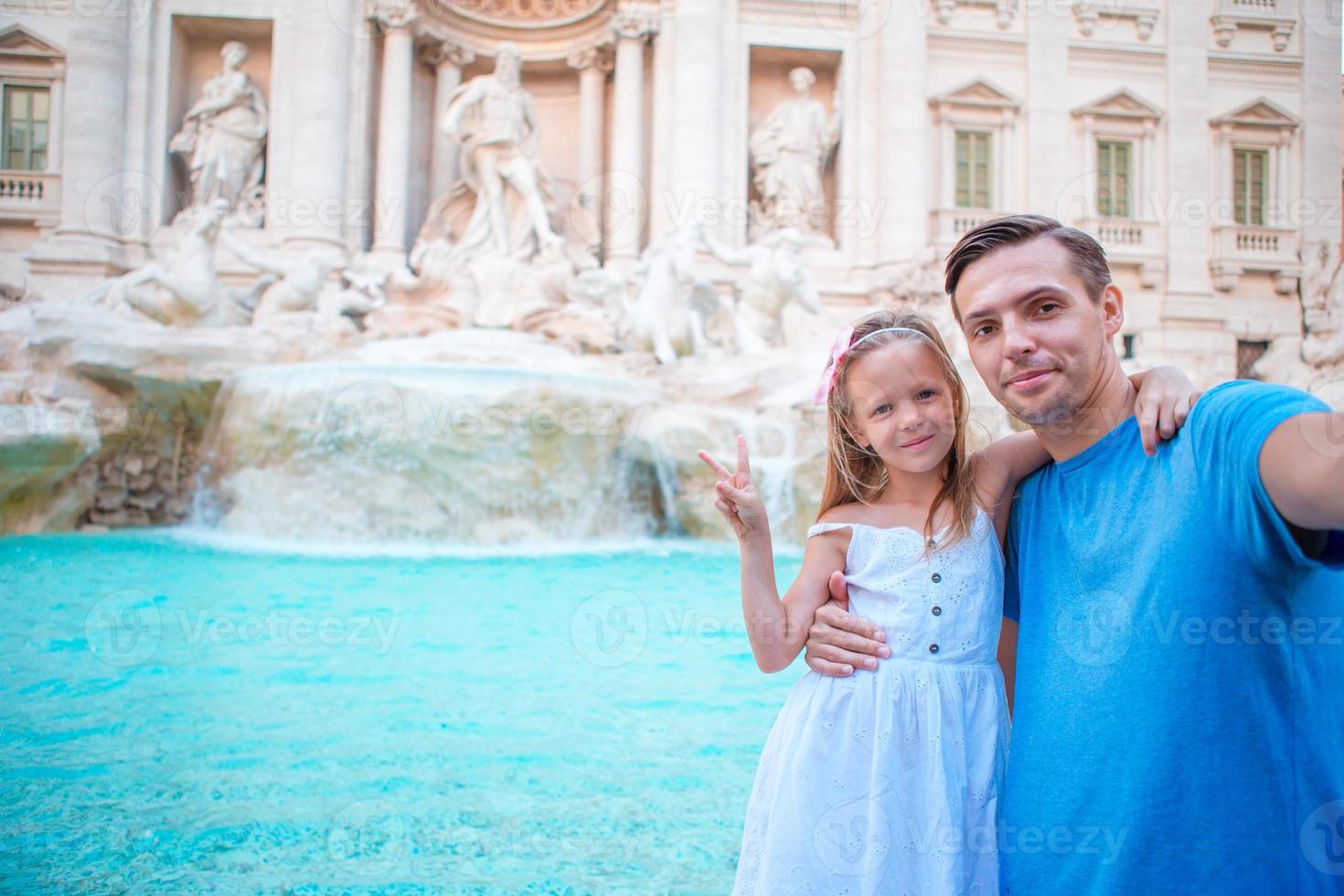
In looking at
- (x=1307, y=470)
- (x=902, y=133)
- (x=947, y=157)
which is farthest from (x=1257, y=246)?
(x=1307, y=470)

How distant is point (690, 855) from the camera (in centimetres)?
197

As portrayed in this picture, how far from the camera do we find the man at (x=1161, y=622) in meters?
0.82

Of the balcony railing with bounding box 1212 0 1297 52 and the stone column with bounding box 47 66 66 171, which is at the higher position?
the balcony railing with bounding box 1212 0 1297 52

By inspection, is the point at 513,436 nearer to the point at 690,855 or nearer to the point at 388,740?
the point at 388,740

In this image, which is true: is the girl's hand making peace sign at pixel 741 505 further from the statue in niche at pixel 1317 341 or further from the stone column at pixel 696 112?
the stone column at pixel 696 112
